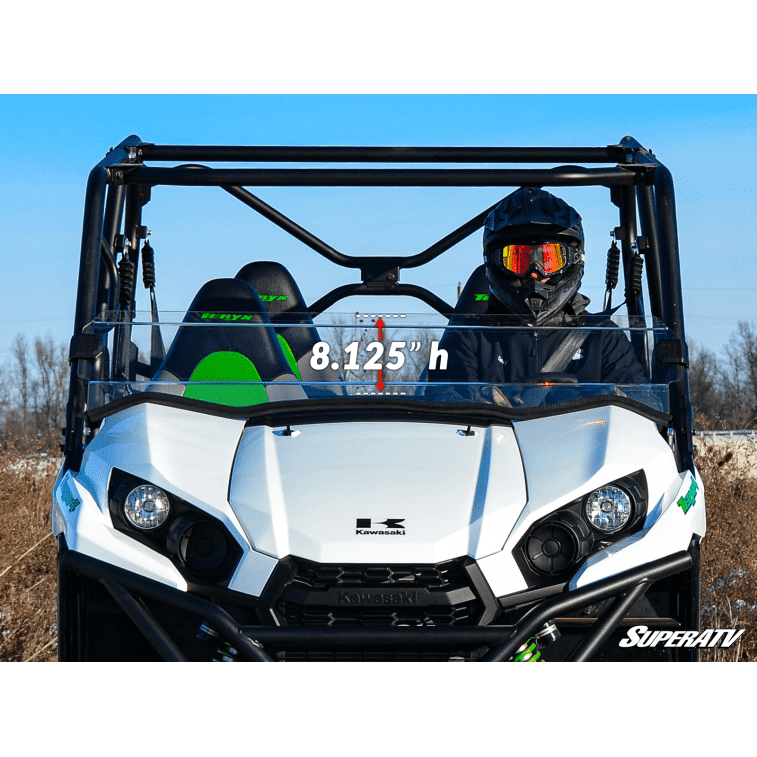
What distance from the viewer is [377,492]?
2.90 metres

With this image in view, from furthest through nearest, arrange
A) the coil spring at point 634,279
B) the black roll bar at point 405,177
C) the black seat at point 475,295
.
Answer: the black seat at point 475,295 < the coil spring at point 634,279 < the black roll bar at point 405,177

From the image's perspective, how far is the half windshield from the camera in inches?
134

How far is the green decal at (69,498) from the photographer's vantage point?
3.01m

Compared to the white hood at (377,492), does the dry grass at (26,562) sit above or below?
below

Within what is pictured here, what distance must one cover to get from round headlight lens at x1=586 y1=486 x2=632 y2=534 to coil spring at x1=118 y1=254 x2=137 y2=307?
2.19 meters

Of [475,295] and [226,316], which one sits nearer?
[226,316]

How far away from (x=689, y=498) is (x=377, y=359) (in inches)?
41.5

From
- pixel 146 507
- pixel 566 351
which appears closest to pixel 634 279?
pixel 566 351

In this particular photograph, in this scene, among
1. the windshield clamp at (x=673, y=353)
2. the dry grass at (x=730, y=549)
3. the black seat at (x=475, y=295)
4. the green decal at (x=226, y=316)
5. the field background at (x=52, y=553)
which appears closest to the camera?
the windshield clamp at (x=673, y=353)

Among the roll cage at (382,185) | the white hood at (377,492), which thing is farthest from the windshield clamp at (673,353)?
the white hood at (377,492)

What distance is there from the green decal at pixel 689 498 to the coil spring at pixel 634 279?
1457 millimetres

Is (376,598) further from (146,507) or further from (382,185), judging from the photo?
(382,185)

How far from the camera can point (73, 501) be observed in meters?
3.03

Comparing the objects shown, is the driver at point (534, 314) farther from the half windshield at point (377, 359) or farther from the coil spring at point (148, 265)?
the coil spring at point (148, 265)
